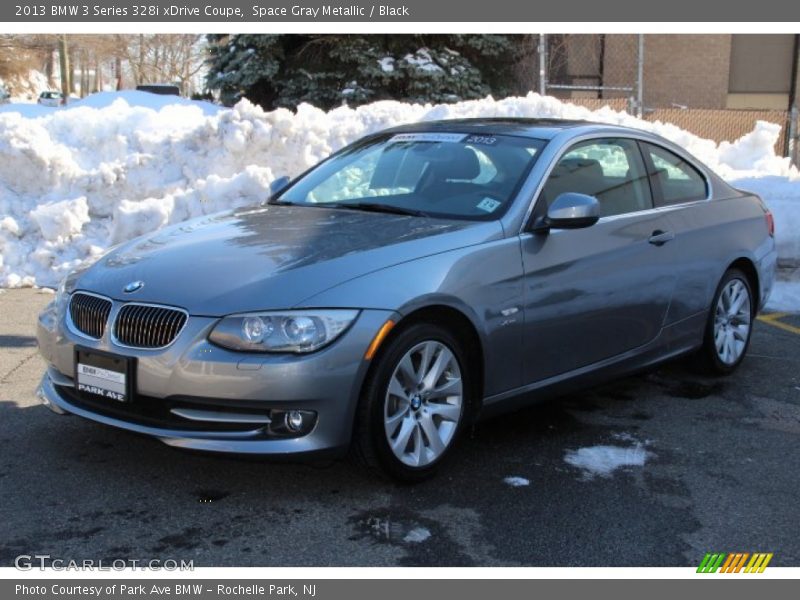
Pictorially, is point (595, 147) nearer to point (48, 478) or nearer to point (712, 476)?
point (712, 476)

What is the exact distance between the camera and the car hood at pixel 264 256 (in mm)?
3861

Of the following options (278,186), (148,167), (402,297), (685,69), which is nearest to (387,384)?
(402,297)

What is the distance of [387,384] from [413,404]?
9.5 inches

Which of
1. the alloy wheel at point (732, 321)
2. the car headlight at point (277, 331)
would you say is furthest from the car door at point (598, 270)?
the car headlight at point (277, 331)

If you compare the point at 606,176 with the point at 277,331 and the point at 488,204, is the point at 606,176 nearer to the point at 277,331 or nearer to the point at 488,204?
the point at 488,204

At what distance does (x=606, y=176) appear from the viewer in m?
5.32

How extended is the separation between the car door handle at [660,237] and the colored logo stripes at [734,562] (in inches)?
83.2

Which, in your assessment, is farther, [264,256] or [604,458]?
[604,458]

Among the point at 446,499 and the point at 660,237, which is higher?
the point at 660,237

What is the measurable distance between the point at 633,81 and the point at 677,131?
961 cm

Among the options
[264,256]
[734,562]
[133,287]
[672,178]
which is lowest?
[734,562]

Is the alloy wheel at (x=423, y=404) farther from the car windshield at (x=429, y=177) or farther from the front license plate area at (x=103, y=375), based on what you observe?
the front license plate area at (x=103, y=375)

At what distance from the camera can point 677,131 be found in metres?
12.6

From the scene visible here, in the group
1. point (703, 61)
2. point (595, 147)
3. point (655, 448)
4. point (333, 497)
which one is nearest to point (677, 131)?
point (595, 147)
